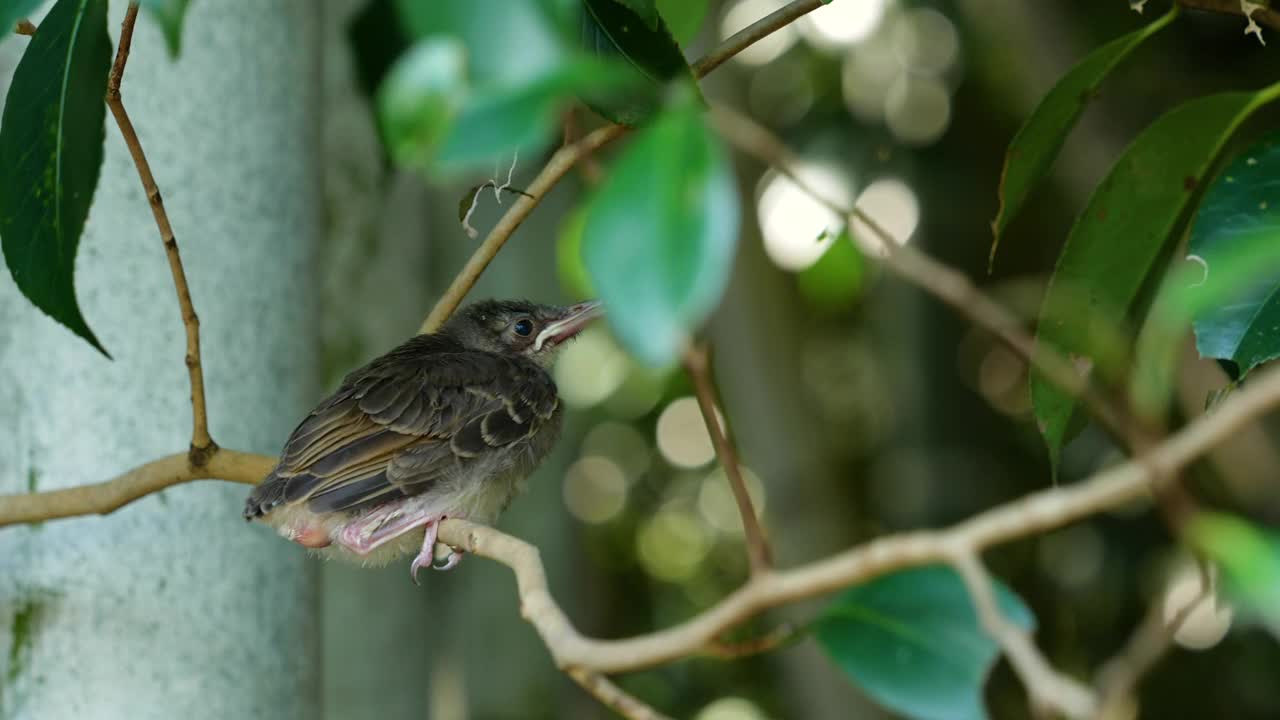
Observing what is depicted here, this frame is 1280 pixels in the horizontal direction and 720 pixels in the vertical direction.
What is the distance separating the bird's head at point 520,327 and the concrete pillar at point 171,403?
1718 millimetres

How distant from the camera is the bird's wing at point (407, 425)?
11.5ft

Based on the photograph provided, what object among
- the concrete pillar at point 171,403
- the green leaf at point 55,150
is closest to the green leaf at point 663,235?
the green leaf at point 55,150

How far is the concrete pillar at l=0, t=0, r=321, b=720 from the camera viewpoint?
2719 millimetres

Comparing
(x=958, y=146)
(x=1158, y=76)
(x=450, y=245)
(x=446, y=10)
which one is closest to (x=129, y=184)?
(x=446, y=10)

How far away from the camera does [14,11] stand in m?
1.52

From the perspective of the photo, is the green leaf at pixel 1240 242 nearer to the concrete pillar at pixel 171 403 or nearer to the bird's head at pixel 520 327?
the concrete pillar at pixel 171 403

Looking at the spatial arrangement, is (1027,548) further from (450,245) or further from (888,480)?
(450,245)

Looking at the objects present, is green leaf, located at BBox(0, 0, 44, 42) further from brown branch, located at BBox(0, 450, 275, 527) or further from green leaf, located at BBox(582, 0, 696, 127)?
brown branch, located at BBox(0, 450, 275, 527)

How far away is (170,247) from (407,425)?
1.48 meters

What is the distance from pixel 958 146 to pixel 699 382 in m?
7.65

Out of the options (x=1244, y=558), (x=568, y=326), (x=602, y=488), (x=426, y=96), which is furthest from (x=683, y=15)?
(x=602, y=488)

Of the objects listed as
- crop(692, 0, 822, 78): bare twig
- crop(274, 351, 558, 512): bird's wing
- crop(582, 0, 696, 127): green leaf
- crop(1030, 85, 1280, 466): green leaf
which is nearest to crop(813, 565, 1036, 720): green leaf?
crop(582, 0, 696, 127): green leaf

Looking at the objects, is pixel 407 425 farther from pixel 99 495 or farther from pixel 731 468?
pixel 731 468

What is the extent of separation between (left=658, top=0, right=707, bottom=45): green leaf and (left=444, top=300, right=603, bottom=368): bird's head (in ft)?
7.55
